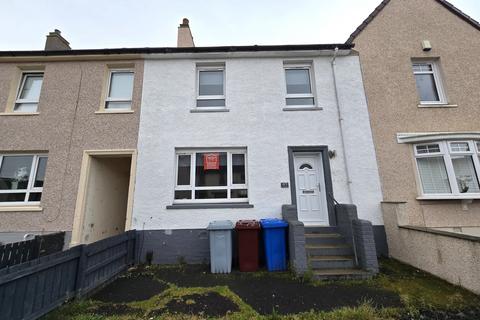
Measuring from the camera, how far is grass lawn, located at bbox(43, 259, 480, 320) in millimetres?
3473

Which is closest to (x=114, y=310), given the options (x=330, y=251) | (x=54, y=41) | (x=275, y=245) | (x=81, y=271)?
(x=81, y=271)

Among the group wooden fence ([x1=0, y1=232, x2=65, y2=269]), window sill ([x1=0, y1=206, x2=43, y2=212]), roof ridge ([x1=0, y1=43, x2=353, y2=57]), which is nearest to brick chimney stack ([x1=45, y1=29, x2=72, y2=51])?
roof ridge ([x1=0, y1=43, x2=353, y2=57])

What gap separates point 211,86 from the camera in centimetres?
782

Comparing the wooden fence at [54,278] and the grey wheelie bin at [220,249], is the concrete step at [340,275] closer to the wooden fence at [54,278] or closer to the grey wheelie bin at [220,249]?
the grey wheelie bin at [220,249]

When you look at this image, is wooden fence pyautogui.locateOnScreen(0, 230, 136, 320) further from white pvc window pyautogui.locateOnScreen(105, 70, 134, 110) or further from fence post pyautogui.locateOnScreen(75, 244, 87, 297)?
white pvc window pyautogui.locateOnScreen(105, 70, 134, 110)

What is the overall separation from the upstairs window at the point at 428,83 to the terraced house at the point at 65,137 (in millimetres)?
9744

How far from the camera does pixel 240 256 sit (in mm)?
5586

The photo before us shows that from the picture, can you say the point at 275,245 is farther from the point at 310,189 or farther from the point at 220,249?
the point at 310,189

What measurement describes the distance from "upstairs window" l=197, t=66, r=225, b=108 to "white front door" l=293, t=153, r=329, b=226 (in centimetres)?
334

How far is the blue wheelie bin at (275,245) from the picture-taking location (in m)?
5.48

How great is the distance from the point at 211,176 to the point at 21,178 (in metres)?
5.97

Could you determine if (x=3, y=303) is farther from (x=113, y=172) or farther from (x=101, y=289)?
(x=113, y=172)

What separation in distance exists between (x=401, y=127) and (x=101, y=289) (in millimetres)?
9356

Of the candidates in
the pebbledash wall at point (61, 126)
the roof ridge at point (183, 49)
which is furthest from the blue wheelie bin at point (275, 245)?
the roof ridge at point (183, 49)
